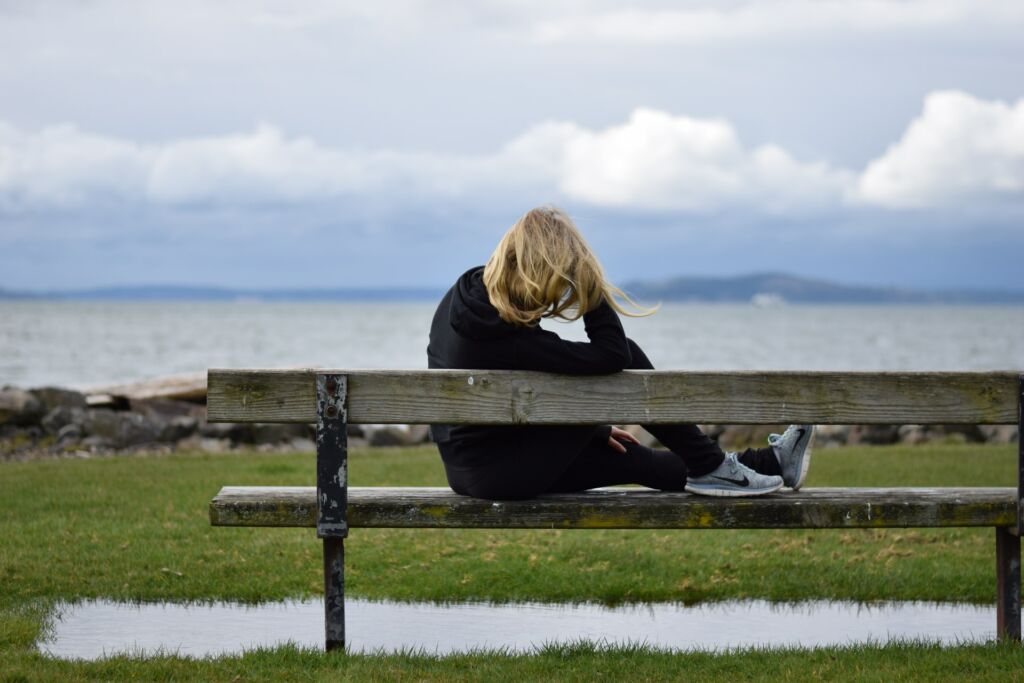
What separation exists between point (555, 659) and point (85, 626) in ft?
9.14

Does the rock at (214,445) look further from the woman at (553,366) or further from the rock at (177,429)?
the woman at (553,366)

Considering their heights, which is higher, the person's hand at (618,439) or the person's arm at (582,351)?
the person's arm at (582,351)

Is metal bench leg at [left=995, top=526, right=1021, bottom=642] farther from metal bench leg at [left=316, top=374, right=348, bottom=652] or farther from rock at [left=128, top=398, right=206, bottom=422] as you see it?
rock at [left=128, top=398, right=206, bottom=422]

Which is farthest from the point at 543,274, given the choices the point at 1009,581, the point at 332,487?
the point at 1009,581

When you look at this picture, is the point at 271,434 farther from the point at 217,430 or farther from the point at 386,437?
the point at 386,437

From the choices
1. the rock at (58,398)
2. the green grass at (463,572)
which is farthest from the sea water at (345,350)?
the green grass at (463,572)

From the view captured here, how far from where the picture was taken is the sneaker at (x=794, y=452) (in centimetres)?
544

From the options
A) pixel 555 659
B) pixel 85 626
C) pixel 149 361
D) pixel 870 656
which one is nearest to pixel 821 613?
pixel 870 656

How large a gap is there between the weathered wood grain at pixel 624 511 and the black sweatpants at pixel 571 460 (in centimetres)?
10

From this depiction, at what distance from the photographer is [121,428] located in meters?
16.6

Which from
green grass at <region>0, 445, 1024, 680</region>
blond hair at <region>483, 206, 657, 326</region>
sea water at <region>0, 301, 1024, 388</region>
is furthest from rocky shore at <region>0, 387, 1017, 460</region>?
sea water at <region>0, 301, 1024, 388</region>

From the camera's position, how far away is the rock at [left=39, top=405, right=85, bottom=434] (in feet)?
57.2

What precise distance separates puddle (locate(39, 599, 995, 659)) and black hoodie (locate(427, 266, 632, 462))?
43.6 inches

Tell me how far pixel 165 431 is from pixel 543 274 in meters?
13.0
